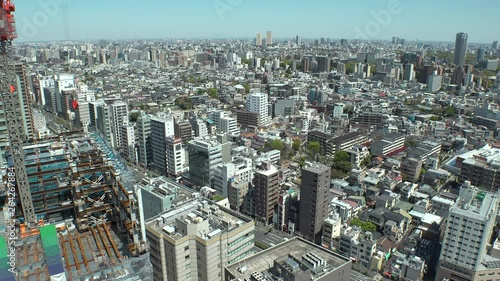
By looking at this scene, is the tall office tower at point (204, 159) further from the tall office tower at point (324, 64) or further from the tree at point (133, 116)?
the tall office tower at point (324, 64)

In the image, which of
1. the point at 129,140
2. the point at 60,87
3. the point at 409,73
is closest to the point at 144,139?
the point at 129,140

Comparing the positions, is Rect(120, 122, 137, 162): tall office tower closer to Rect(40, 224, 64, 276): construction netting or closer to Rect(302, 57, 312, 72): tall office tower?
Rect(40, 224, 64, 276): construction netting

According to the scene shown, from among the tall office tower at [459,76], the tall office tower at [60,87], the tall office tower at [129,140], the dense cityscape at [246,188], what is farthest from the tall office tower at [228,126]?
the tall office tower at [459,76]

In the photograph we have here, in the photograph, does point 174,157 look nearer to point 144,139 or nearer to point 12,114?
point 144,139

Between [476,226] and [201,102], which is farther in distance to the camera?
[201,102]

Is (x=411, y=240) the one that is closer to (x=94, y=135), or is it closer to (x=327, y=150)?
(x=327, y=150)

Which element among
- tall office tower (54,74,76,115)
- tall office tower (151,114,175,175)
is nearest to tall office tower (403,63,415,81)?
tall office tower (151,114,175,175)

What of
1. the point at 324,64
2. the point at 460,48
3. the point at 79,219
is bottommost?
the point at 79,219

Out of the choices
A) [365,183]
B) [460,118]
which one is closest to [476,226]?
[365,183]
